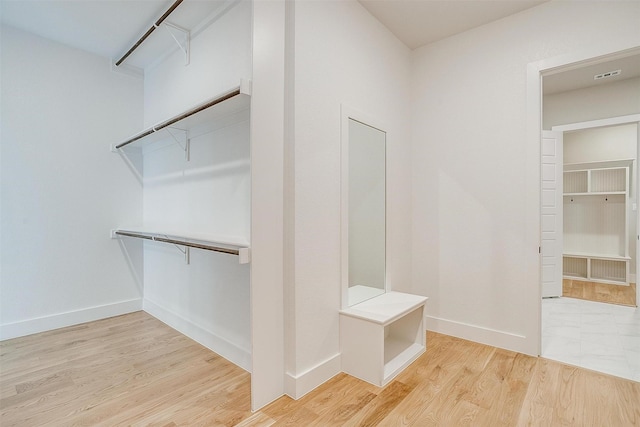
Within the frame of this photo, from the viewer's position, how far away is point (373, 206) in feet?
8.52

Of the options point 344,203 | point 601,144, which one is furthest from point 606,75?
point 344,203

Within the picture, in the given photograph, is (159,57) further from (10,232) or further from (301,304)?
(301,304)

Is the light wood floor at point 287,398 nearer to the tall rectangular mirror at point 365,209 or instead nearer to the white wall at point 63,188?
the white wall at point 63,188

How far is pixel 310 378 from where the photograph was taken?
1.96 meters

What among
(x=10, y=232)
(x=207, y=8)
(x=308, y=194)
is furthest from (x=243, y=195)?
(x=10, y=232)

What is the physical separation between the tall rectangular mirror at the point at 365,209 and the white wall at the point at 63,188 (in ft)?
8.35

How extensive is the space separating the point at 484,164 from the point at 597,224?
3672 millimetres

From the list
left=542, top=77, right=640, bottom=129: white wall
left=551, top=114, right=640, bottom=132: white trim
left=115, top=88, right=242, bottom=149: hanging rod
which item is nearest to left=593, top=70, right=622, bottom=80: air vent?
left=542, top=77, right=640, bottom=129: white wall

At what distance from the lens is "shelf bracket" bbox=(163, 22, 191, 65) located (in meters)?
2.57

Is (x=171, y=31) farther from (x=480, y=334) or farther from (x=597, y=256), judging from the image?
(x=597, y=256)

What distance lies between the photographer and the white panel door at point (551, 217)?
408cm

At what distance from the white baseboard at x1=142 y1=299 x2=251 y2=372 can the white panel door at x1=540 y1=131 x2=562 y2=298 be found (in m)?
3.97

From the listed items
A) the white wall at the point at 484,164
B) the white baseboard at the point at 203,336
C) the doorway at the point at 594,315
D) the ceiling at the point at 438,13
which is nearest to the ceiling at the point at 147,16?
the ceiling at the point at 438,13

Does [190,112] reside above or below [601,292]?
above
